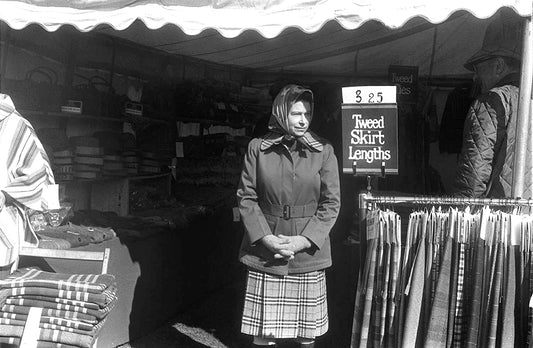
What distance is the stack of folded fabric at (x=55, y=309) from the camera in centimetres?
322

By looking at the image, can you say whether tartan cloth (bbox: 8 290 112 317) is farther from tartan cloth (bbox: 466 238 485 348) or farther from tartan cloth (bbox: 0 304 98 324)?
tartan cloth (bbox: 466 238 485 348)

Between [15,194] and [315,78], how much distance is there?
3.69 m

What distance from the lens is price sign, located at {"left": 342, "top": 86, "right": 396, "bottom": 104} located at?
3541 mm

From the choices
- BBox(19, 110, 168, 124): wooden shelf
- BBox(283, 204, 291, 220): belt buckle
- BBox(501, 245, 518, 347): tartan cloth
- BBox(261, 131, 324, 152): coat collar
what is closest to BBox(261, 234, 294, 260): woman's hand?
BBox(283, 204, 291, 220): belt buckle

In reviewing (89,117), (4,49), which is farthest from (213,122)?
(4,49)

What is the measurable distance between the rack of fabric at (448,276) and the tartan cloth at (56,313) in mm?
1390

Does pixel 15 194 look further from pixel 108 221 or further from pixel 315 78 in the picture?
pixel 315 78

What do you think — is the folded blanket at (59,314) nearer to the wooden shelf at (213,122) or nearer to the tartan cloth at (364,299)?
the tartan cloth at (364,299)

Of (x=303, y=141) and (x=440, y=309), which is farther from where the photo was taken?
(x=303, y=141)

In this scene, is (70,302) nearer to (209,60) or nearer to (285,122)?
(285,122)

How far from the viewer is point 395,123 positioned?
3.52m

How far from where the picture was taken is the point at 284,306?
3.56 m

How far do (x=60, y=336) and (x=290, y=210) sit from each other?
1.36 m

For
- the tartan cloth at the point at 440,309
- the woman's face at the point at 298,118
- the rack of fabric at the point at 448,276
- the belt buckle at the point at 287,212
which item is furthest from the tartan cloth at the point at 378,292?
the woman's face at the point at 298,118
